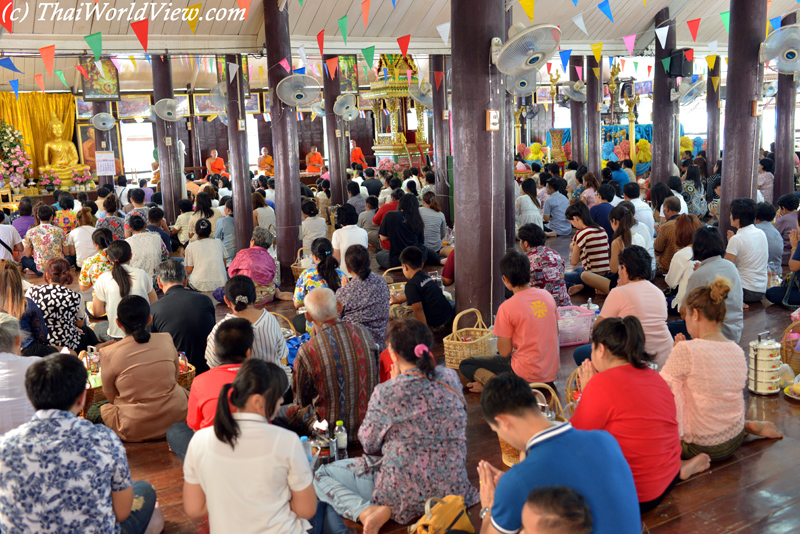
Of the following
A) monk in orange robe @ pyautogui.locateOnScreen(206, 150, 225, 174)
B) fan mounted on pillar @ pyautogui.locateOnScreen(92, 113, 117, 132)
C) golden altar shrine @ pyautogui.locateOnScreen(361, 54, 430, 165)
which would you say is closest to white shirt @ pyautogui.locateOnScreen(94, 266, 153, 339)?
fan mounted on pillar @ pyautogui.locateOnScreen(92, 113, 117, 132)

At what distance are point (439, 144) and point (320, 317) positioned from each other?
9.03 meters

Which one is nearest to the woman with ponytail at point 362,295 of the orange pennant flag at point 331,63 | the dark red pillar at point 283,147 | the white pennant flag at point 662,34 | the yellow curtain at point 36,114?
the dark red pillar at point 283,147

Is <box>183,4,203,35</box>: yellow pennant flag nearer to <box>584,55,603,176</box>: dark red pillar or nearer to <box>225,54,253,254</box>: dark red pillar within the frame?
<box>225,54,253,254</box>: dark red pillar

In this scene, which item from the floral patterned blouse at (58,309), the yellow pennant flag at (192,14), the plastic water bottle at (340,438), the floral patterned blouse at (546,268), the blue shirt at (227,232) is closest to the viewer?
the plastic water bottle at (340,438)

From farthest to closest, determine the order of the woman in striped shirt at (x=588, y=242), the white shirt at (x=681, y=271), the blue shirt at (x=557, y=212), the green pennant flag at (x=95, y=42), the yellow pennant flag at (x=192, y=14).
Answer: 1. the blue shirt at (x=557, y=212)
2. the yellow pennant flag at (x=192, y=14)
3. the green pennant flag at (x=95, y=42)
4. the woman in striped shirt at (x=588, y=242)
5. the white shirt at (x=681, y=271)

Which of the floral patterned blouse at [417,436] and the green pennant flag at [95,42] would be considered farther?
the green pennant flag at [95,42]

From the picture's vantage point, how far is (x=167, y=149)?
11.8m

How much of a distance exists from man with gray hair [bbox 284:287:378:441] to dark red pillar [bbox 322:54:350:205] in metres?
9.16

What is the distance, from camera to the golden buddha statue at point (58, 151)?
16000 mm

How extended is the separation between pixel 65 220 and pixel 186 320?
5.18 m

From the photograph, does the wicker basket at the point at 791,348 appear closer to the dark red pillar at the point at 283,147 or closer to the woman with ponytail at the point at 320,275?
the woman with ponytail at the point at 320,275

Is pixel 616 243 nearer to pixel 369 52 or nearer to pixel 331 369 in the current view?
pixel 331 369

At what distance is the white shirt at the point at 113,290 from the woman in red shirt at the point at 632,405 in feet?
11.1

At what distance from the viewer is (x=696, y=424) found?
3.21m
